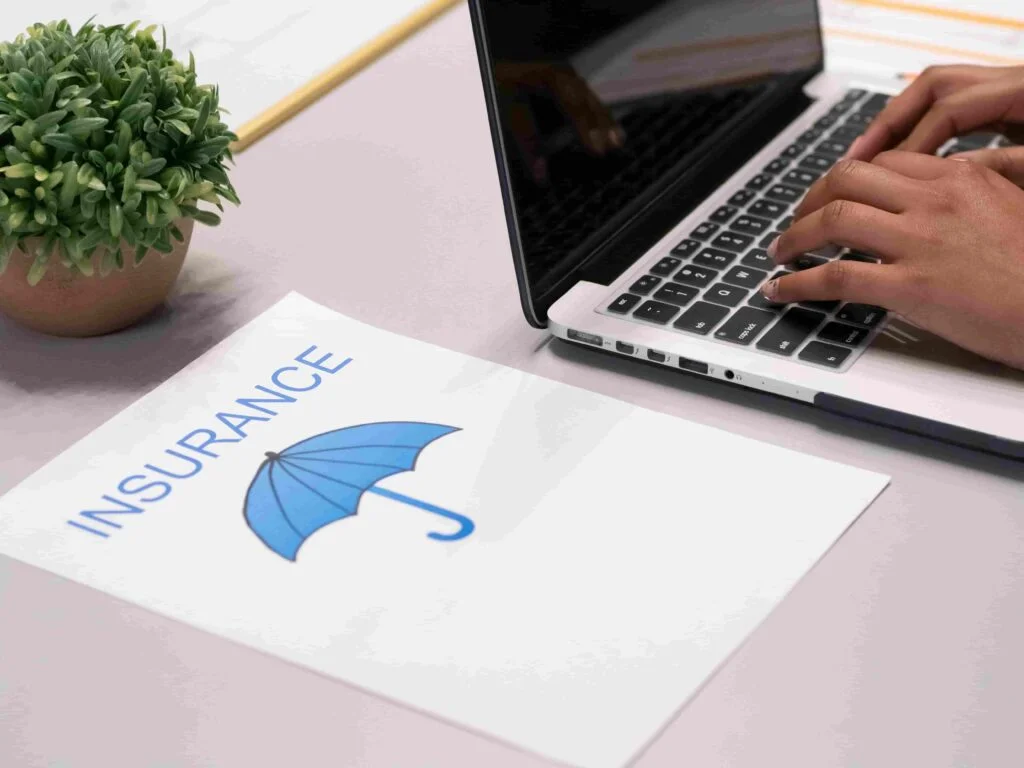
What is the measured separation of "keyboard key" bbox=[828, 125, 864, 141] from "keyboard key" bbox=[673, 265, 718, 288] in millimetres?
217

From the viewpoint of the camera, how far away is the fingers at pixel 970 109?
871 millimetres

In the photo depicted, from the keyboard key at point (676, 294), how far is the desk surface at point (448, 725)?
5cm

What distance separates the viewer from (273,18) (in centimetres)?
114

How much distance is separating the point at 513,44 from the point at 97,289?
10.5 inches

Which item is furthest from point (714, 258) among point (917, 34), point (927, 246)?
point (917, 34)

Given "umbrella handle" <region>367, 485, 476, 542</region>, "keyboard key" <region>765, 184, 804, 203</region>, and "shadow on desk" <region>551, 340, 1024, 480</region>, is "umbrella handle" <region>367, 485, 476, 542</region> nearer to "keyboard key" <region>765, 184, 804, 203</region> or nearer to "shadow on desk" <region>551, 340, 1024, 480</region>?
"shadow on desk" <region>551, 340, 1024, 480</region>

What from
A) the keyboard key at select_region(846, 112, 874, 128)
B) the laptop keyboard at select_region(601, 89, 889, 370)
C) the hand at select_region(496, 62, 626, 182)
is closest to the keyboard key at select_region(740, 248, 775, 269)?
the laptop keyboard at select_region(601, 89, 889, 370)

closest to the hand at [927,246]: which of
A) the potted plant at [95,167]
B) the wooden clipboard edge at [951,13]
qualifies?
the potted plant at [95,167]

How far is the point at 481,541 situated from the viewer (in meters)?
0.60

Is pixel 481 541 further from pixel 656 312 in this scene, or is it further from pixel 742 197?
pixel 742 197

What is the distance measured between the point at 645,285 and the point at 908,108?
272mm

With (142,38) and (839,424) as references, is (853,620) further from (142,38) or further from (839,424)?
(142,38)

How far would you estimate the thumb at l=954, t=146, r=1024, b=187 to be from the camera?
83 centimetres

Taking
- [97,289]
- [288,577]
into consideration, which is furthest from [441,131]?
[288,577]
